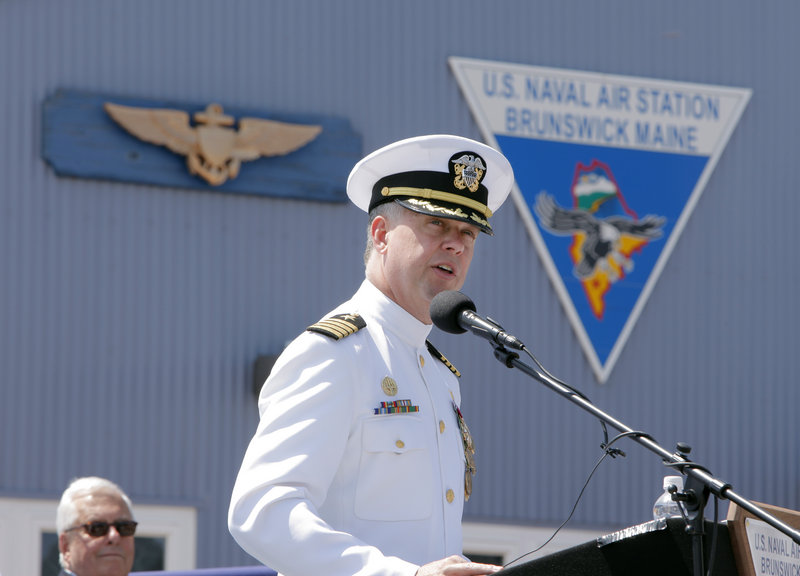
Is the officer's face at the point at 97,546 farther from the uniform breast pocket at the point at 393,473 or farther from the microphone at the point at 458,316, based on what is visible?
the microphone at the point at 458,316

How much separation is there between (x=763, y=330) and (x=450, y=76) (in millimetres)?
3246

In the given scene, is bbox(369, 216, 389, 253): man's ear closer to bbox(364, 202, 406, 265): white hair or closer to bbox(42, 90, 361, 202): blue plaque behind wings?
bbox(364, 202, 406, 265): white hair

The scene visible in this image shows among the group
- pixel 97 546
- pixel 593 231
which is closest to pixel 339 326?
pixel 97 546

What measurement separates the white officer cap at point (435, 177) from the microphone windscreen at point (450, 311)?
0.38 metres

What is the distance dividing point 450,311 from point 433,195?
499mm

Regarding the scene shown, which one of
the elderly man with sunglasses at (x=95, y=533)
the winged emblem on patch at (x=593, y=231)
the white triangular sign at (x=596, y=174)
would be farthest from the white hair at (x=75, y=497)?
the winged emblem on patch at (x=593, y=231)

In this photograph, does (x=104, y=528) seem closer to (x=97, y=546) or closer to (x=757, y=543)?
(x=97, y=546)

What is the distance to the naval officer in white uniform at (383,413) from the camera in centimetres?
289

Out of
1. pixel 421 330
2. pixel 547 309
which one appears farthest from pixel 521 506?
pixel 421 330

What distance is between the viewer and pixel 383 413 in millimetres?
3197

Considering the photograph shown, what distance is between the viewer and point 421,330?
3471 millimetres

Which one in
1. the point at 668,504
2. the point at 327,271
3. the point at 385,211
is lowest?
the point at 668,504

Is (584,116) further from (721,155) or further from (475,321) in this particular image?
(475,321)

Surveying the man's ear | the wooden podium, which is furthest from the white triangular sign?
the wooden podium
